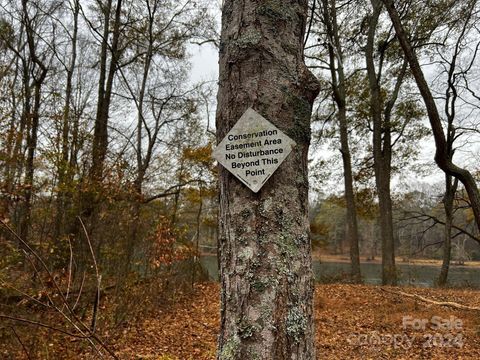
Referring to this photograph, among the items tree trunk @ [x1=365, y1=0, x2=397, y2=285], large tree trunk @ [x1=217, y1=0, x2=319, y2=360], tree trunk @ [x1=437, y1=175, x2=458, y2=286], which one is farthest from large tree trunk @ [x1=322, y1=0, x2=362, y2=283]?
large tree trunk @ [x1=217, y1=0, x2=319, y2=360]

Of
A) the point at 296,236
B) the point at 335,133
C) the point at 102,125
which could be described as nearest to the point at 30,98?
the point at 102,125

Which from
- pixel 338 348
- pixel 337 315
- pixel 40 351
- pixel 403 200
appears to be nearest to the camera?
pixel 40 351

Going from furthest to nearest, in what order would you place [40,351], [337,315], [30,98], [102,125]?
[102,125]
[30,98]
[337,315]
[40,351]

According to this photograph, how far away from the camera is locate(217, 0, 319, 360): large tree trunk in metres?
1.16

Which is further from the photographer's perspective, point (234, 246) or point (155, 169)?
point (155, 169)

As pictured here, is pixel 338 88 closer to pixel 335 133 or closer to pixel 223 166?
pixel 335 133

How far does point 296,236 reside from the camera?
124 cm

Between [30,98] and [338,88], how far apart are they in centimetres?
922

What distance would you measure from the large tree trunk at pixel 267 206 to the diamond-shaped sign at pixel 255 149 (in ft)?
0.08

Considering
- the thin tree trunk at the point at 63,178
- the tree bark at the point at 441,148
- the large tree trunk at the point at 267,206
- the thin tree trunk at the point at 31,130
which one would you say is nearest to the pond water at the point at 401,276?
the tree bark at the point at 441,148

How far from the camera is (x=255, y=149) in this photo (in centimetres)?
130

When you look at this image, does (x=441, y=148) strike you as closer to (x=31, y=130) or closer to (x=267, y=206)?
(x=267, y=206)

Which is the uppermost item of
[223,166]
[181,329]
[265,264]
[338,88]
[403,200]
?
[338,88]

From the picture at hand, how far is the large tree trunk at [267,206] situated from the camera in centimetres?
116
